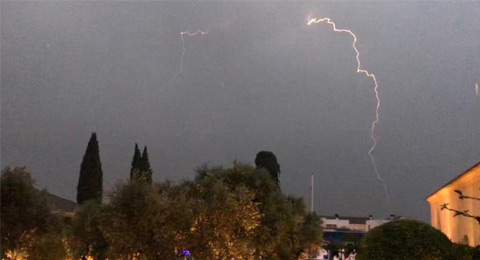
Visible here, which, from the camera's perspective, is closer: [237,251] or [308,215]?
[237,251]

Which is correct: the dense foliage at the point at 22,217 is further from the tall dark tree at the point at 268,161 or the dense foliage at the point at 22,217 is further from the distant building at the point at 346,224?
the distant building at the point at 346,224

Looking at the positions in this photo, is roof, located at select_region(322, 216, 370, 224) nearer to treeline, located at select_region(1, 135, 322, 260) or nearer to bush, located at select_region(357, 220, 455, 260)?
treeline, located at select_region(1, 135, 322, 260)

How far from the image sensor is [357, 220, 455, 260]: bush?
17219 millimetres

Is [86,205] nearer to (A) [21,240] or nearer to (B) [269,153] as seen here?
(A) [21,240]

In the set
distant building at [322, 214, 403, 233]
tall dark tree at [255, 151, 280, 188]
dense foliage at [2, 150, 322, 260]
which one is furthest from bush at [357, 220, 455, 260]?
distant building at [322, 214, 403, 233]

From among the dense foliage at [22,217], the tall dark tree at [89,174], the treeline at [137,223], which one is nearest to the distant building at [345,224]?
the tall dark tree at [89,174]

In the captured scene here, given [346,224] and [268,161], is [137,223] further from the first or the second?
[346,224]

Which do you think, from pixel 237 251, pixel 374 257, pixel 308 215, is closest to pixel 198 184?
pixel 237 251

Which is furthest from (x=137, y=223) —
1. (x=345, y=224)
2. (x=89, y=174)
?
(x=345, y=224)

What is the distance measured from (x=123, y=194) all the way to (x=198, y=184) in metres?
6.37

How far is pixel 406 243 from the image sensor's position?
1753cm

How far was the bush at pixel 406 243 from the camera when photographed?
17.2 m

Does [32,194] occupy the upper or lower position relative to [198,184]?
lower

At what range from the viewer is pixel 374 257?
17781mm
